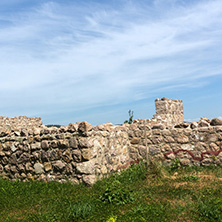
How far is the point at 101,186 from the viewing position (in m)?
8.35

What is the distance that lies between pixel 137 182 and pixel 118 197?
6.71 feet

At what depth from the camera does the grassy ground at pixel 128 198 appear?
6113mm

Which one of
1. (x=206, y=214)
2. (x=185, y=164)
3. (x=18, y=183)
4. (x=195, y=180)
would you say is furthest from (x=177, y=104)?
(x=206, y=214)

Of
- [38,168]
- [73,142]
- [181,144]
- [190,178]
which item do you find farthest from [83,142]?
[181,144]

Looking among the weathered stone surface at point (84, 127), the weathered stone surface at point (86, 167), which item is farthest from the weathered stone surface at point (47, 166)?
the weathered stone surface at point (84, 127)

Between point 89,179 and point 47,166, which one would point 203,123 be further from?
point 47,166

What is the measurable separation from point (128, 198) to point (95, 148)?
247 centimetres

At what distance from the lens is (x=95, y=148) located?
898 cm

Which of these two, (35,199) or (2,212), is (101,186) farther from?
(2,212)

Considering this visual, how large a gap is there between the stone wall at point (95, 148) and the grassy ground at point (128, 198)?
0.49 meters

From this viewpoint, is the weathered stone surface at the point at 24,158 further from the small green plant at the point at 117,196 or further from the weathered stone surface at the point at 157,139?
the weathered stone surface at the point at 157,139

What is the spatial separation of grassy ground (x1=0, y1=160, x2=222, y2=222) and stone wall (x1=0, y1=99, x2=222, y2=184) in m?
0.49

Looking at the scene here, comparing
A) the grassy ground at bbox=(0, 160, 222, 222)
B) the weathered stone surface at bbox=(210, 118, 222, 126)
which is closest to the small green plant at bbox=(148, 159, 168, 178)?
the grassy ground at bbox=(0, 160, 222, 222)

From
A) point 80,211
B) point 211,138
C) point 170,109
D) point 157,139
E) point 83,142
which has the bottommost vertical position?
point 80,211
